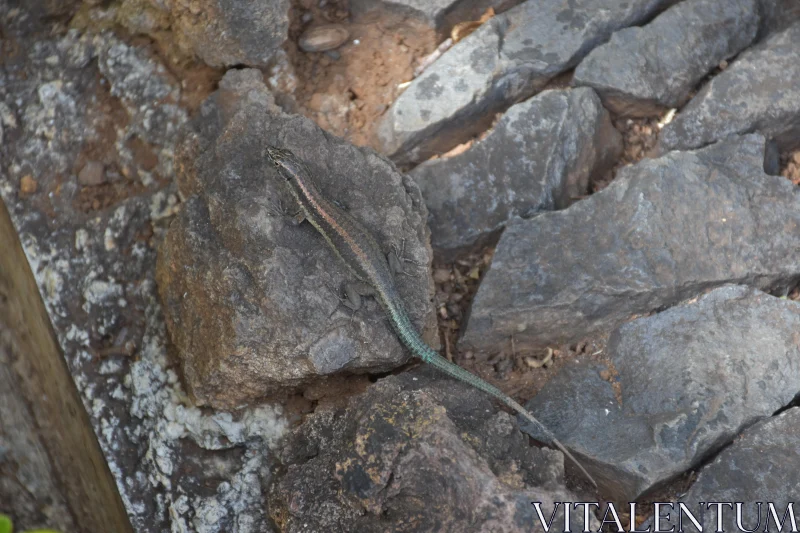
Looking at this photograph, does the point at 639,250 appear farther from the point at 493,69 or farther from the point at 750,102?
the point at 493,69

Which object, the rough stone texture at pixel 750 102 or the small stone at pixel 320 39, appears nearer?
the rough stone texture at pixel 750 102

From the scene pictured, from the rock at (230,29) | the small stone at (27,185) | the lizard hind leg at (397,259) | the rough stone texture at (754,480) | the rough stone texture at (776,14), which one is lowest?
the rough stone texture at (754,480)

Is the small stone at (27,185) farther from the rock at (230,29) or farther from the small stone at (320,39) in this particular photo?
the small stone at (320,39)

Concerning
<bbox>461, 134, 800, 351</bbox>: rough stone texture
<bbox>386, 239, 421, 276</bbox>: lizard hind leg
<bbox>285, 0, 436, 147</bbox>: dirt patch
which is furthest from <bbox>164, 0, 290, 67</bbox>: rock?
<bbox>461, 134, 800, 351</bbox>: rough stone texture

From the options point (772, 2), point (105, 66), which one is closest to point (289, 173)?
point (105, 66)

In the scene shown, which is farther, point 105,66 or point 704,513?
point 105,66

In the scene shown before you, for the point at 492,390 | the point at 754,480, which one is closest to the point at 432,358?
the point at 492,390

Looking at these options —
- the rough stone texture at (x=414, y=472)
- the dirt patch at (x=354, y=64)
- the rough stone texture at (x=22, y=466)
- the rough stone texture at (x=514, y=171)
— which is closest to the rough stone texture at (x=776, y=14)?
the rough stone texture at (x=514, y=171)

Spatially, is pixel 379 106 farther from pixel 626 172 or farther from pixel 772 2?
pixel 772 2
